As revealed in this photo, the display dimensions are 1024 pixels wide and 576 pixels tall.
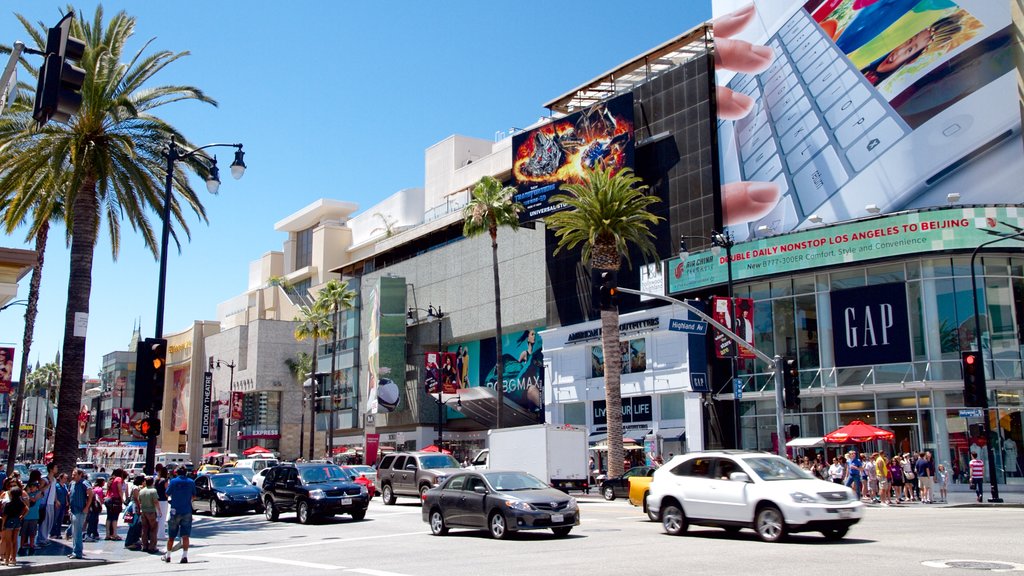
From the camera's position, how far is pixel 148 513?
20.1m

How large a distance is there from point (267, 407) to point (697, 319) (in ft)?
198

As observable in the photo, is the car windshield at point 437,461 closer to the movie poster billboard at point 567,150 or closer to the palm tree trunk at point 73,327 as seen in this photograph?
the palm tree trunk at point 73,327

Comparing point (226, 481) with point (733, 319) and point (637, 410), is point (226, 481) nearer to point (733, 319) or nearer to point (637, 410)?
point (733, 319)

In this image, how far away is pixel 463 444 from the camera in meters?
71.2

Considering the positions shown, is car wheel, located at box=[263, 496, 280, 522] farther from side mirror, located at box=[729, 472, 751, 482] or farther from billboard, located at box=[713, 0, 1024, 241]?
billboard, located at box=[713, 0, 1024, 241]

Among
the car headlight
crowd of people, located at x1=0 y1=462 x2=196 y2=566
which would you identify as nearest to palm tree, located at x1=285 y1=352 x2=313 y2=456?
crowd of people, located at x1=0 y1=462 x2=196 y2=566

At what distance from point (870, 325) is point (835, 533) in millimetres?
27014

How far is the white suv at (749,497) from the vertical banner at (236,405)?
248 ft

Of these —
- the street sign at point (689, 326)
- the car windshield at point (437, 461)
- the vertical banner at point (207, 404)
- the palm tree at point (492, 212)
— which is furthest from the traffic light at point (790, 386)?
the vertical banner at point (207, 404)

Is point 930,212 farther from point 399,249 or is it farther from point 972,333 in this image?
point 399,249

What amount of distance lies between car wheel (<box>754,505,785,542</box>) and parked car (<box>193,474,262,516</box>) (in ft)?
65.9

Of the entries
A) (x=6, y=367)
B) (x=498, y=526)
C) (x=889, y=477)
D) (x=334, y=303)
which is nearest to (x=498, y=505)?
(x=498, y=526)

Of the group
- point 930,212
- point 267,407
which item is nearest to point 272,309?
point 267,407

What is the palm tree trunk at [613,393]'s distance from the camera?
4238cm
